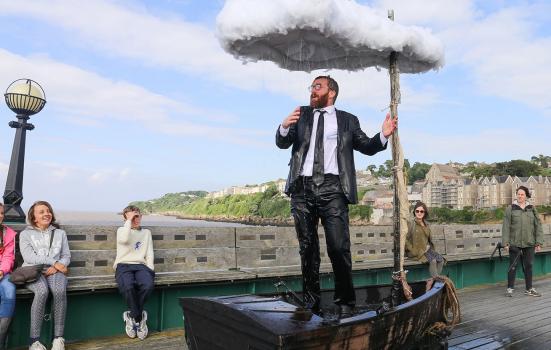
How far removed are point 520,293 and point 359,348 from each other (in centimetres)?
717

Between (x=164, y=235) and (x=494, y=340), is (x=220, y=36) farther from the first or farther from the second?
(x=494, y=340)

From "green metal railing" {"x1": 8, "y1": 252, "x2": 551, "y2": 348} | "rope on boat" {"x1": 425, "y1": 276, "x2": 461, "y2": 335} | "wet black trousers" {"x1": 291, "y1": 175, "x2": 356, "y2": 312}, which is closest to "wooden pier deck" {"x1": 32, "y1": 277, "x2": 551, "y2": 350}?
"green metal railing" {"x1": 8, "y1": 252, "x2": 551, "y2": 348}

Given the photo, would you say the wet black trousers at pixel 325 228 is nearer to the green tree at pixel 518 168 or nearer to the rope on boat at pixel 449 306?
the rope on boat at pixel 449 306

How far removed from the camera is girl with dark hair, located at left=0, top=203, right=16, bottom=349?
4.06 metres

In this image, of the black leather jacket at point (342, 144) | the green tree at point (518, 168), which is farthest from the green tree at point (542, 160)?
the black leather jacket at point (342, 144)

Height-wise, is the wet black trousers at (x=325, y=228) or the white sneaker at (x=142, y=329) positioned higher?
the wet black trousers at (x=325, y=228)

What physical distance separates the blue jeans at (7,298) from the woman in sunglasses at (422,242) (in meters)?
6.06

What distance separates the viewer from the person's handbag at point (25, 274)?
4.15 m

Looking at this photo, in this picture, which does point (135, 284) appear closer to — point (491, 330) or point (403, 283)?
point (403, 283)

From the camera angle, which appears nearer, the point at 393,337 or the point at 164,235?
the point at 393,337

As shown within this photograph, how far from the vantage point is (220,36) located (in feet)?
11.9

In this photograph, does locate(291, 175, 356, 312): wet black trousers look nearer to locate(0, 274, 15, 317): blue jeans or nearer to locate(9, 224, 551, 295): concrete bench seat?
locate(9, 224, 551, 295): concrete bench seat

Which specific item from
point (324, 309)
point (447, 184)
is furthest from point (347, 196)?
point (447, 184)

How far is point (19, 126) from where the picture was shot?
9.88 meters
